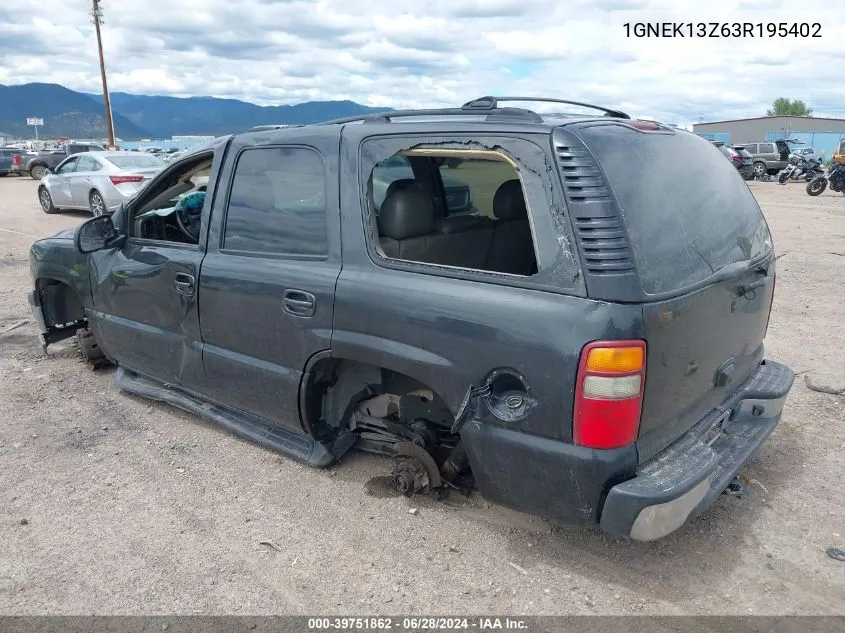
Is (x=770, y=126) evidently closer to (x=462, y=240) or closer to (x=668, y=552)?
(x=462, y=240)

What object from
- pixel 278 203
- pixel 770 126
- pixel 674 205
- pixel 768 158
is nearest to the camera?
pixel 674 205

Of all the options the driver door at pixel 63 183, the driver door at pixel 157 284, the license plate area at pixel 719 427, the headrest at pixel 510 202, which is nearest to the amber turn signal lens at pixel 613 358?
the license plate area at pixel 719 427

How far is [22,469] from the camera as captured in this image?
3734 millimetres

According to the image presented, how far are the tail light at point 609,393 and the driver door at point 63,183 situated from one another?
50.2 feet

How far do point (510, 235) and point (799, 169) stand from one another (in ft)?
88.8

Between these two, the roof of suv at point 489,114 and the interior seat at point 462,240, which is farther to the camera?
the interior seat at point 462,240

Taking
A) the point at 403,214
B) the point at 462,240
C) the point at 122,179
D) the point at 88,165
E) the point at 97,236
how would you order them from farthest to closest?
the point at 88,165 < the point at 122,179 < the point at 97,236 < the point at 462,240 < the point at 403,214

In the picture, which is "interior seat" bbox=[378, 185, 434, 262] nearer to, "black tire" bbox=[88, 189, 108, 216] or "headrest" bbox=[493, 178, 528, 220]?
"headrest" bbox=[493, 178, 528, 220]

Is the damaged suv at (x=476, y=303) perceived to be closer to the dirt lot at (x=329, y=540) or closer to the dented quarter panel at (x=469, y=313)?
the dented quarter panel at (x=469, y=313)

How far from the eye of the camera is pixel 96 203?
14.3 m

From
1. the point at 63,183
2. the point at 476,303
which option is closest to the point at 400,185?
the point at 476,303

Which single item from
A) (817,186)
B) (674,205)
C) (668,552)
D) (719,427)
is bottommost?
(668,552)

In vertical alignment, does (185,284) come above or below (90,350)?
above

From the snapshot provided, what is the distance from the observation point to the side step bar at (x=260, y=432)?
3.56m
